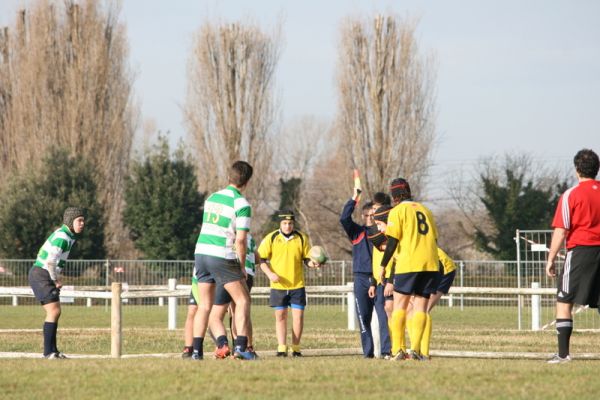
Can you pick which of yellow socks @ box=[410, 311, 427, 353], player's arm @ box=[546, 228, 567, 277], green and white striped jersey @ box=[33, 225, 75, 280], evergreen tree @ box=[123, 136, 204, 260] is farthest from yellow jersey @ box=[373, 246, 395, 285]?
evergreen tree @ box=[123, 136, 204, 260]

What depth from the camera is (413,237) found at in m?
11.7

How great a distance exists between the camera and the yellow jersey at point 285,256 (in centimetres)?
1437

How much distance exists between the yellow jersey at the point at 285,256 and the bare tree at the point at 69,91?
39628 millimetres

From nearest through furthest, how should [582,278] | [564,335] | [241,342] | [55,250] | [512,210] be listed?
[582,278] → [564,335] → [241,342] → [55,250] → [512,210]

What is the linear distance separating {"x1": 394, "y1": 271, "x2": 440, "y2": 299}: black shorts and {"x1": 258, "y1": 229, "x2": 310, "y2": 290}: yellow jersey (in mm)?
2790

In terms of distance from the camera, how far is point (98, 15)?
56562 millimetres

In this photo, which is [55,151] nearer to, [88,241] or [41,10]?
[88,241]

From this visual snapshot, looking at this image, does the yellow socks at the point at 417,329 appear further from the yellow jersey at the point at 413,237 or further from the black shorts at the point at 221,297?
the black shorts at the point at 221,297

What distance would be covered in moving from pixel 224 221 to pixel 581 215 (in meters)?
3.64

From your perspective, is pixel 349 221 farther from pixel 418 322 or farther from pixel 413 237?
pixel 418 322

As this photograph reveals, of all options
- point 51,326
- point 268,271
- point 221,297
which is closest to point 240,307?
point 221,297

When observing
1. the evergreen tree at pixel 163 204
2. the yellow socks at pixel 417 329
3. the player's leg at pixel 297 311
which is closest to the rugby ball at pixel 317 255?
the player's leg at pixel 297 311

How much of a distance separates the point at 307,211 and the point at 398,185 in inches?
2509

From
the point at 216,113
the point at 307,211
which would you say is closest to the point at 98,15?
the point at 216,113
